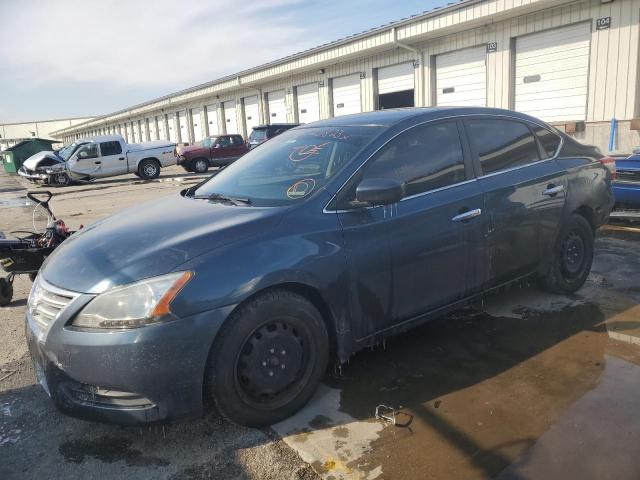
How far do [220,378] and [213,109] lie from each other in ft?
117

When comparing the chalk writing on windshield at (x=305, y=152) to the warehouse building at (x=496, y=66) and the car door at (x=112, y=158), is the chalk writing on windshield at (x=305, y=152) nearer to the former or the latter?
the warehouse building at (x=496, y=66)

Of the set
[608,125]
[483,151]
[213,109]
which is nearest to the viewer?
[483,151]

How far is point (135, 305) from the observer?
8.09 ft

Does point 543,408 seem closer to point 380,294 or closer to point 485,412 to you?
point 485,412

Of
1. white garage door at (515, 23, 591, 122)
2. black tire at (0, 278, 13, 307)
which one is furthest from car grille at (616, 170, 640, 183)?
white garage door at (515, 23, 591, 122)

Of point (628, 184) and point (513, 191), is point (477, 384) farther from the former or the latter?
point (628, 184)

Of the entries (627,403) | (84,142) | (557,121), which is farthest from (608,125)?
(84,142)

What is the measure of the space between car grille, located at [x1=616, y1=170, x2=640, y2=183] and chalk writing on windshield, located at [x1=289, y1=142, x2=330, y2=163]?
4.88 metres

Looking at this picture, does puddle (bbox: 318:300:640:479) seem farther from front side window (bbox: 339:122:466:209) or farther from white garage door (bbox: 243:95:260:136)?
white garage door (bbox: 243:95:260:136)

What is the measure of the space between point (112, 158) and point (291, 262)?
2094 cm

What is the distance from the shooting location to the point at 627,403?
9.55 ft

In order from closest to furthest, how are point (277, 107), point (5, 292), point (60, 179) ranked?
point (5, 292) → point (60, 179) → point (277, 107)

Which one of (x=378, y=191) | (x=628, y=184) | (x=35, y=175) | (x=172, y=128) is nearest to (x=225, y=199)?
(x=378, y=191)

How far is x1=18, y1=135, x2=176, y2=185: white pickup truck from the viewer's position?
21062 millimetres
